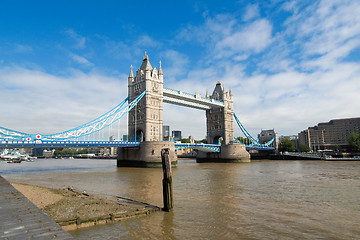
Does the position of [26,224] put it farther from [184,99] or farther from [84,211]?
[184,99]

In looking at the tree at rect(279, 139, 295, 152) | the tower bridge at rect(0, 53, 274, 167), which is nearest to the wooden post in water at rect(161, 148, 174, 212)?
the tower bridge at rect(0, 53, 274, 167)

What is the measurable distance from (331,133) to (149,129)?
329ft

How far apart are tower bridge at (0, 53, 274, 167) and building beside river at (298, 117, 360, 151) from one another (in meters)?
65.2

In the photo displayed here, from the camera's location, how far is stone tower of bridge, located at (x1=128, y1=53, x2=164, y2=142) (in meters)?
37.8

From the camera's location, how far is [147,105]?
3756 cm

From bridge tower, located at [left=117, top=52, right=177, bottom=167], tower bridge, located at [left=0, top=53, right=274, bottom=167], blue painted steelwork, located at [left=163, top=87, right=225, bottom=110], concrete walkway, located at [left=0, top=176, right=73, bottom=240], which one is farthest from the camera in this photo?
blue painted steelwork, located at [left=163, top=87, right=225, bottom=110]

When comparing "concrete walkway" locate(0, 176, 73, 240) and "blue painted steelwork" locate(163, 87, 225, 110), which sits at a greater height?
"blue painted steelwork" locate(163, 87, 225, 110)

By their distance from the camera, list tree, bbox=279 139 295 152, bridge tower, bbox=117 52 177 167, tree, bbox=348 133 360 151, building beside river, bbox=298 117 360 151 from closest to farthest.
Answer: bridge tower, bbox=117 52 177 167, tree, bbox=348 133 360 151, tree, bbox=279 139 295 152, building beside river, bbox=298 117 360 151

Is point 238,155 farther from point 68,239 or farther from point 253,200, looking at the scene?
point 68,239

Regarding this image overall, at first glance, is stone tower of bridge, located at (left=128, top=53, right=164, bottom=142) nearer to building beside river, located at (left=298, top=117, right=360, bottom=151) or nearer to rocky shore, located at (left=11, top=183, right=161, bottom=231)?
rocky shore, located at (left=11, top=183, right=161, bottom=231)

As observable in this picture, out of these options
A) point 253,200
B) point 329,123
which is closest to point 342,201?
point 253,200

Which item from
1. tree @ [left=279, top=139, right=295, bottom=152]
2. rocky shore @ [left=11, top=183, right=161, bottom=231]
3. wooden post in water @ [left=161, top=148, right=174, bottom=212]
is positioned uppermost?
tree @ [left=279, top=139, right=295, bottom=152]

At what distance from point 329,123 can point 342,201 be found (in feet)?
390

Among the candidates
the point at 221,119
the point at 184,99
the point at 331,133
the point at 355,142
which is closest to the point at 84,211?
the point at 184,99
